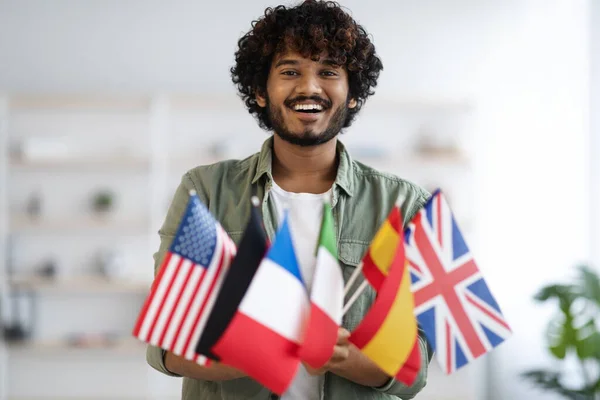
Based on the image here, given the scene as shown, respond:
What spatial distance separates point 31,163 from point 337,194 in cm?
349

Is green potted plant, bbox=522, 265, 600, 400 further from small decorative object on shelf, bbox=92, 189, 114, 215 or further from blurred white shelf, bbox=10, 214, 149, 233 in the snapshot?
small decorative object on shelf, bbox=92, 189, 114, 215

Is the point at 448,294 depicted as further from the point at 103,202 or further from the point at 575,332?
the point at 103,202

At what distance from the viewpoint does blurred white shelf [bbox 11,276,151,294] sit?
4629mm

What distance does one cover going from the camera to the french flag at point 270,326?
1198 mm

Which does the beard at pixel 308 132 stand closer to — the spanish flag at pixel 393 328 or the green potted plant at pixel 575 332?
the spanish flag at pixel 393 328

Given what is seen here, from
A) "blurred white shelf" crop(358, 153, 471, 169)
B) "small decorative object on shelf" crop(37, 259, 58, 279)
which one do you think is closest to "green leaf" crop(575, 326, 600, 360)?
"blurred white shelf" crop(358, 153, 471, 169)

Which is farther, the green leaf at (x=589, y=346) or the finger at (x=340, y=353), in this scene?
the green leaf at (x=589, y=346)

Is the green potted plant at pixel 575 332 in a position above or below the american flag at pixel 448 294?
below

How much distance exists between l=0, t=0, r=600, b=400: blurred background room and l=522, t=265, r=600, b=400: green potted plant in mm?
735

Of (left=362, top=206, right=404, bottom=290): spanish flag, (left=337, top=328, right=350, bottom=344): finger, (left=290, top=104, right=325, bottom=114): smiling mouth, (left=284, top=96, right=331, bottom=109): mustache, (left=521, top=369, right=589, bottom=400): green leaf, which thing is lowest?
(left=521, top=369, right=589, bottom=400): green leaf

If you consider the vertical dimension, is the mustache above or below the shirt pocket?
above

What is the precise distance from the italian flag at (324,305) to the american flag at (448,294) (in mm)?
178

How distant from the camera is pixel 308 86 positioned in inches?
61.3

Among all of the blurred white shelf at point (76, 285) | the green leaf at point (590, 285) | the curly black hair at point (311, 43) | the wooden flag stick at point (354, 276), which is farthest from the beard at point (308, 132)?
the blurred white shelf at point (76, 285)
